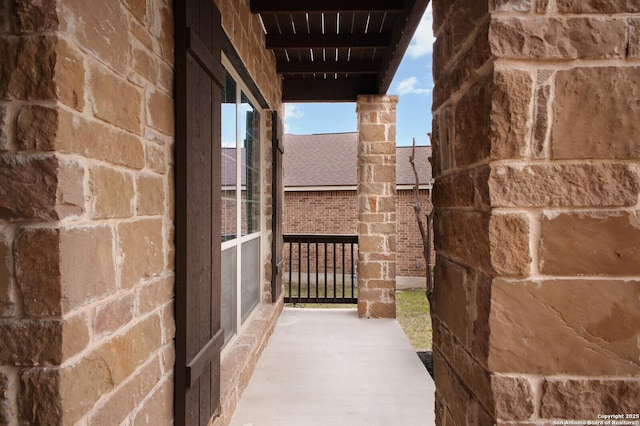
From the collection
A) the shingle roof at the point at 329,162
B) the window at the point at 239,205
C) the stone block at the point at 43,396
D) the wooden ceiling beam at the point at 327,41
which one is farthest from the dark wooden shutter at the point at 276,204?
the shingle roof at the point at 329,162

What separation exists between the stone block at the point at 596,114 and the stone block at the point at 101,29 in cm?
110

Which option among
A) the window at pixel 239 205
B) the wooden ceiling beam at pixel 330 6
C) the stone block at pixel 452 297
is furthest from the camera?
the wooden ceiling beam at pixel 330 6

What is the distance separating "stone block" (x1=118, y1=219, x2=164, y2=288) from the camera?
0.96 m

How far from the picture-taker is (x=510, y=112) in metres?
0.69

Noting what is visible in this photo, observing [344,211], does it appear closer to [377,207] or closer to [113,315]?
[377,207]

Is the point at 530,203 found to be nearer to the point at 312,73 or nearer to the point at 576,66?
the point at 576,66

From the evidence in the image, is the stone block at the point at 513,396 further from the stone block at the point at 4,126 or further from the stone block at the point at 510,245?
the stone block at the point at 4,126

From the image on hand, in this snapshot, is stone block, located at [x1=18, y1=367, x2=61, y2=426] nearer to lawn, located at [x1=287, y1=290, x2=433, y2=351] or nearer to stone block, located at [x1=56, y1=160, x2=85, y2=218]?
stone block, located at [x1=56, y1=160, x2=85, y2=218]

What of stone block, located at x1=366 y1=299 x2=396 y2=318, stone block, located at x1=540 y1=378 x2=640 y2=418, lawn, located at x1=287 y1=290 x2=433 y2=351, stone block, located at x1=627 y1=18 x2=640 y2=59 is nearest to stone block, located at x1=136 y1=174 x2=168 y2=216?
stone block, located at x1=540 y1=378 x2=640 y2=418

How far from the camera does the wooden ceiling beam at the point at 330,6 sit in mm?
2543

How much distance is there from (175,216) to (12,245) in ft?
1.83

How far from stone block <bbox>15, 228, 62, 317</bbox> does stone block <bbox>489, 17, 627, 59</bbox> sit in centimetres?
105

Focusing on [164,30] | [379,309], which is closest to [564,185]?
[164,30]

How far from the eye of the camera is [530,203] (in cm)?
70
